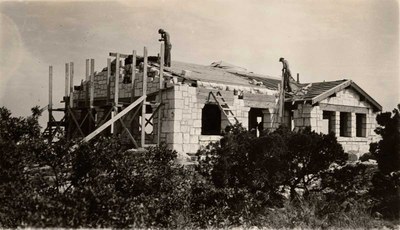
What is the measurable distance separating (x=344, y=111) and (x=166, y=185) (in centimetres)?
1261

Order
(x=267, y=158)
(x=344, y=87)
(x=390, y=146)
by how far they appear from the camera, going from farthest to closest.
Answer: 1. (x=344, y=87)
2. (x=390, y=146)
3. (x=267, y=158)

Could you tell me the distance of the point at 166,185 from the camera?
7.61 m

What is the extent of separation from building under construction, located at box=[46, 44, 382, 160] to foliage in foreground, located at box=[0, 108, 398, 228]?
166 inches

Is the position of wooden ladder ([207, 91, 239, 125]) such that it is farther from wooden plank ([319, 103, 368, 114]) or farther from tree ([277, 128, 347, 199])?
tree ([277, 128, 347, 199])

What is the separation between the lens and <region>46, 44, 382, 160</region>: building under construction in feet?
45.0

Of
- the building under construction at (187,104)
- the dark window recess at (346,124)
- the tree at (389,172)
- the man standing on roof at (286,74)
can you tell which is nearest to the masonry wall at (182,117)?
the building under construction at (187,104)

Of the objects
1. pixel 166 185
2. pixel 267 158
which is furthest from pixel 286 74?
pixel 166 185

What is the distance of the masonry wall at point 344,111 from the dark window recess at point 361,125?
9cm

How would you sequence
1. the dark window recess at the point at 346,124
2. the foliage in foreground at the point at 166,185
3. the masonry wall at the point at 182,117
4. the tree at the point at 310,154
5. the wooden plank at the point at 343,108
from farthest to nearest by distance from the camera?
the dark window recess at the point at 346,124 → the wooden plank at the point at 343,108 → the masonry wall at the point at 182,117 → the tree at the point at 310,154 → the foliage in foreground at the point at 166,185

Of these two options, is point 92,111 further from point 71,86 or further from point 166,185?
point 166,185

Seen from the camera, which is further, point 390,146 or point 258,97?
point 258,97

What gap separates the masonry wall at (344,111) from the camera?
1661 centimetres

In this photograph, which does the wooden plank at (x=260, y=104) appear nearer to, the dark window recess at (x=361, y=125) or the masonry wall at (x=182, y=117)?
the masonry wall at (x=182, y=117)

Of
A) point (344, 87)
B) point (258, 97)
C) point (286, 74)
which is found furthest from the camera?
point (344, 87)
